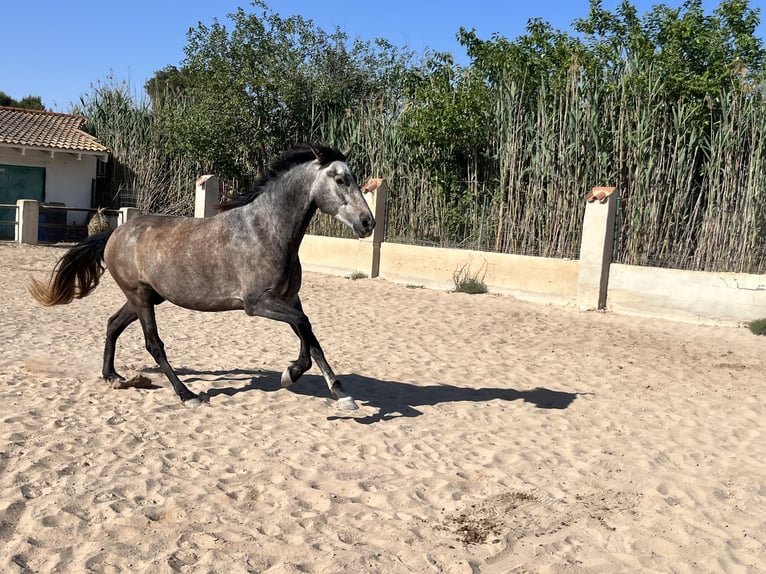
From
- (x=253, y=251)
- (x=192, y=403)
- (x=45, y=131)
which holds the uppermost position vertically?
(x=45, y=131)

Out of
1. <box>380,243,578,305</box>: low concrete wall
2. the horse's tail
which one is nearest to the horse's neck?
the horse's tail

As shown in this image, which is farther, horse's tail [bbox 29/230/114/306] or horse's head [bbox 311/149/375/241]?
horse's tail [bbox 29/230/114/306]

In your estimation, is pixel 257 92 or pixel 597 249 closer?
pixel 597 249

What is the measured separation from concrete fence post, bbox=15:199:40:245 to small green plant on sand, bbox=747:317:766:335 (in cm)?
1735

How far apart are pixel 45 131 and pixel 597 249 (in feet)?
65.7

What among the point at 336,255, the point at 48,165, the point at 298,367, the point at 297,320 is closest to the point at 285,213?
the point at 297,320

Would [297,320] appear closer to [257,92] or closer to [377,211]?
[377,211]

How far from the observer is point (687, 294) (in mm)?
11164

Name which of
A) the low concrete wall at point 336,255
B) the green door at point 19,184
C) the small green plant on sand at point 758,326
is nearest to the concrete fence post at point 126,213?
the green door at point 19,184

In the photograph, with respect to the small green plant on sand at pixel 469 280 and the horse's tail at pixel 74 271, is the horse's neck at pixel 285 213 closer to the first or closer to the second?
the horse's tail at pixel 74 271

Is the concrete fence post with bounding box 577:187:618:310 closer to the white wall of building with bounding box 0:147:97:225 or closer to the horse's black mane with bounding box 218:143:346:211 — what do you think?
the horse's black mane with bounding box 218:143:346:211

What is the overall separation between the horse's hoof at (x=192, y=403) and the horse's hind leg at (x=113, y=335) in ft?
3.15

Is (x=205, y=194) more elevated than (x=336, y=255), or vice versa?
(x=205, y=194)

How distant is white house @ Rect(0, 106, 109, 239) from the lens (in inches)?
906
